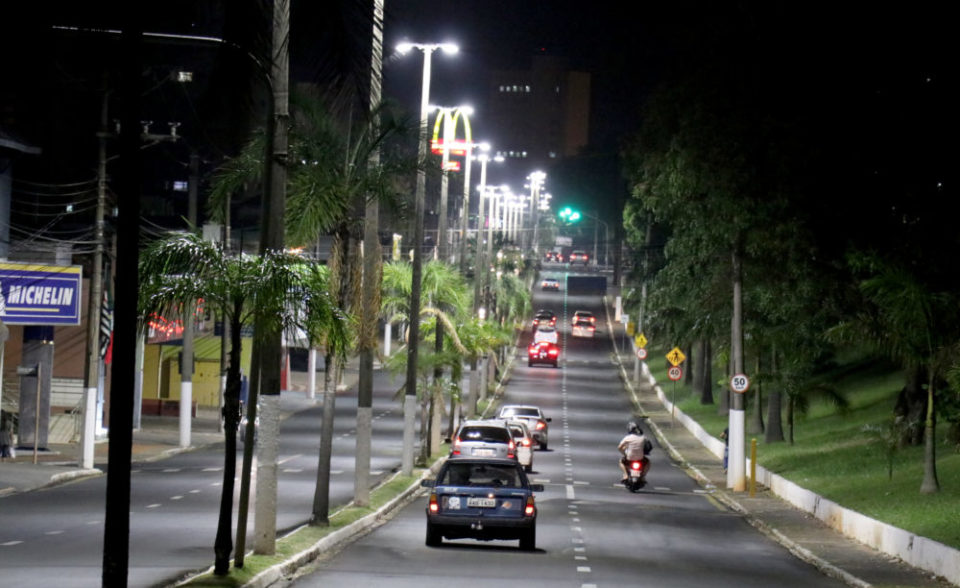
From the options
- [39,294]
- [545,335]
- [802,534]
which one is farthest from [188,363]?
[545,335]

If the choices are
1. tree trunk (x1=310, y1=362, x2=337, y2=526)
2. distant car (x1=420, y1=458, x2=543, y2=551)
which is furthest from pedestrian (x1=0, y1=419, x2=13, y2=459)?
distant car (x1=420, y1=458, x2=543, y2=551)

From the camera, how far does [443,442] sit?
5072cm

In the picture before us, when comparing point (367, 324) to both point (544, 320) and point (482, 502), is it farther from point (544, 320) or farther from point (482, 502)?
point (544, 320)

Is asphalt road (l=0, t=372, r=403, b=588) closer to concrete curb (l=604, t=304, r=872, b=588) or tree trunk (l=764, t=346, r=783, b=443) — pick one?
concrete curb (l=604, t=304, r=872, b=588)

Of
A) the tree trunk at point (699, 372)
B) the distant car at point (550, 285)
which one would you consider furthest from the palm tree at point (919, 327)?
the distant car at point (550, 285)

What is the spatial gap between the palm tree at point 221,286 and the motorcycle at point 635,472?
1947 centimetres

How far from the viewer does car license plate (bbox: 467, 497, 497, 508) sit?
22.2m

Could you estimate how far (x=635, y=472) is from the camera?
1369 inches

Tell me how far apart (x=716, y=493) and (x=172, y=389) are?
30.1 meters

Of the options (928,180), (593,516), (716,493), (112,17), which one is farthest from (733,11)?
(112,17)

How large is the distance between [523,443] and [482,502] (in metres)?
16.3

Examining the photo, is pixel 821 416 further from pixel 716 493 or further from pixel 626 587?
pixel 626 587

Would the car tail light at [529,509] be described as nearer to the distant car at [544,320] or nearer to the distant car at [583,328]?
the distant car at [544,320]

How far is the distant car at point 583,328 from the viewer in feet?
340
